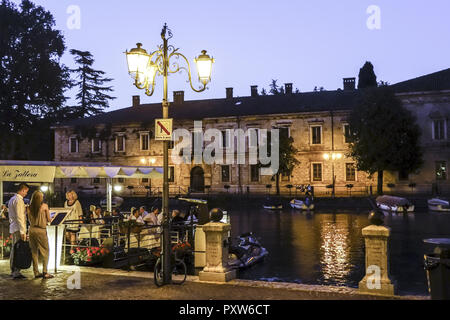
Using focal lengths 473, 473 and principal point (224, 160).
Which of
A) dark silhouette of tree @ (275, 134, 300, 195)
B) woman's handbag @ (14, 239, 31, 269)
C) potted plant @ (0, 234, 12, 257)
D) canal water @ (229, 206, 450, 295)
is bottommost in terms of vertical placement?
canal water @ (229, 206, 450, 295)

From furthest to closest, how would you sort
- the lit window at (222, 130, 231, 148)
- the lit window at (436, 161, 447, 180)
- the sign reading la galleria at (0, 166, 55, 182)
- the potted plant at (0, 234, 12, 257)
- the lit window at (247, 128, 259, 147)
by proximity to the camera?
the lit window at (222, 130, 231, 148) < the lit window at (247, 128, 259, 147) < the lit window at (436, 161, 447, 180) < the potted plant at (0, 234, 12, 257) < the sign reading la galleria at (0, 166, 55, 182)

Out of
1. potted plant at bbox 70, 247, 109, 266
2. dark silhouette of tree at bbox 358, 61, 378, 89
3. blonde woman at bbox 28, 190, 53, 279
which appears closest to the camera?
blonde woman at bbox 28, 190, 53, 279

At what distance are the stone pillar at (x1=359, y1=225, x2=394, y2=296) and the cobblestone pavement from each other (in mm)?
258

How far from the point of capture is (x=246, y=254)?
13.3m

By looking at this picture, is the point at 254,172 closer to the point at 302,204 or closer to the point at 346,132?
the point at 346,132

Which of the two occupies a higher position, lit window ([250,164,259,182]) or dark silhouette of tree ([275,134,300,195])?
dark silhouette of tree ([275,134,300,195])

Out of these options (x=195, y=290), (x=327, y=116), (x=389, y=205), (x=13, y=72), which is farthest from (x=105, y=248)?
(x=13, y=72)

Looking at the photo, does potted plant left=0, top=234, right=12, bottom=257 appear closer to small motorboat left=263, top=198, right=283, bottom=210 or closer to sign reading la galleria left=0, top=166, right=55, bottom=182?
sign reading la galleria left=0, top=166, right=55, bottom=182

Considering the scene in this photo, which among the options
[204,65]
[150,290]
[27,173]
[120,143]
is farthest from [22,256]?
[120,143]

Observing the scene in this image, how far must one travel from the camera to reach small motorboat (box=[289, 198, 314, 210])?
33.4 metres

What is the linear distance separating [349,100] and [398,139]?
26.2 feet

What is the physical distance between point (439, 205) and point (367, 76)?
23.3 meters

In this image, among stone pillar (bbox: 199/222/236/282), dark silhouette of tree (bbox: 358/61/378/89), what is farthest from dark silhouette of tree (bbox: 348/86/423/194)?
stone pillar (bbox: 199/222/236/282)

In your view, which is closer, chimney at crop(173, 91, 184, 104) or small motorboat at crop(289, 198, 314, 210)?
small motorboat at crop(289, 198, 314, 210)
